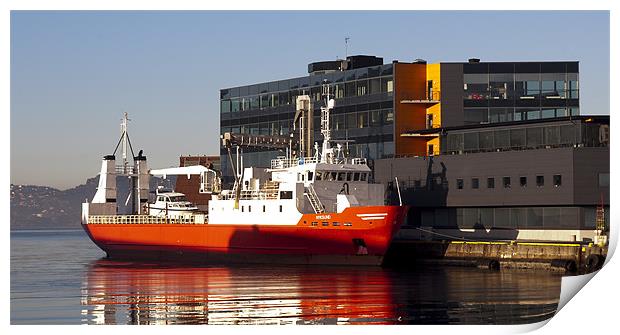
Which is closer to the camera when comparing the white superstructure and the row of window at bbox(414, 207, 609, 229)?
the row of window at bbox(414, 207, 609, 229)

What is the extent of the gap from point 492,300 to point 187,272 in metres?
22.9

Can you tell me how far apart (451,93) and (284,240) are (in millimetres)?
18130

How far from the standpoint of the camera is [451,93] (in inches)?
3135

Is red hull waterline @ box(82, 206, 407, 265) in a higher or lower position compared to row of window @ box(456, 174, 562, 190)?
lower

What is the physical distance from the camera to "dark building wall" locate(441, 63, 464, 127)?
7950cm

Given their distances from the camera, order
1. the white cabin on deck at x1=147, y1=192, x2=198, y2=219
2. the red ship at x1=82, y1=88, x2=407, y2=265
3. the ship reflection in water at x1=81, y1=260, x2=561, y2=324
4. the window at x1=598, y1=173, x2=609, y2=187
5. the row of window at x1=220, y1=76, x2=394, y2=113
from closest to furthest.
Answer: the ship reflection in water at x1=81, y1=260, x2=561, y2=324 → the window at x1=598, y1=173, x2=609, y2=187 → the red ship at x1=82, y1=88, x2=407, y2=265 → the row of window at x1=220, y1=76, x2=394, y2=113 → the white cabin on deck at x1=147, y1=192, x2=198, y2=219

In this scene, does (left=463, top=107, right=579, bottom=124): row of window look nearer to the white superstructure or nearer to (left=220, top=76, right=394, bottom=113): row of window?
(left=220, top=76, right=394, bottom=113): row of window

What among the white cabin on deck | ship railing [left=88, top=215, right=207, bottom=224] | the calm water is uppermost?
the white cabin on deck

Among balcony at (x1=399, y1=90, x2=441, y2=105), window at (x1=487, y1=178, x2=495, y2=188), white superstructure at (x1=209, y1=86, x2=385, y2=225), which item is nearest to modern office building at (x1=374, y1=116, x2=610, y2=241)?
window at (x1=487, y1=178, x2=495, y2=188)

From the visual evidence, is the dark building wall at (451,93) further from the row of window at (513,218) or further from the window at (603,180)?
the window at (603,180)

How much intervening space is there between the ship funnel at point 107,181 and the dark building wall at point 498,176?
64.3ft

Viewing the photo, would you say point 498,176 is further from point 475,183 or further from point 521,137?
point 521,137

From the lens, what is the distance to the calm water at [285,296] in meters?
41.6

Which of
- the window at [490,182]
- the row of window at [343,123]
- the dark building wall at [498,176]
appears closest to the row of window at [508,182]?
the window at [490,182]
